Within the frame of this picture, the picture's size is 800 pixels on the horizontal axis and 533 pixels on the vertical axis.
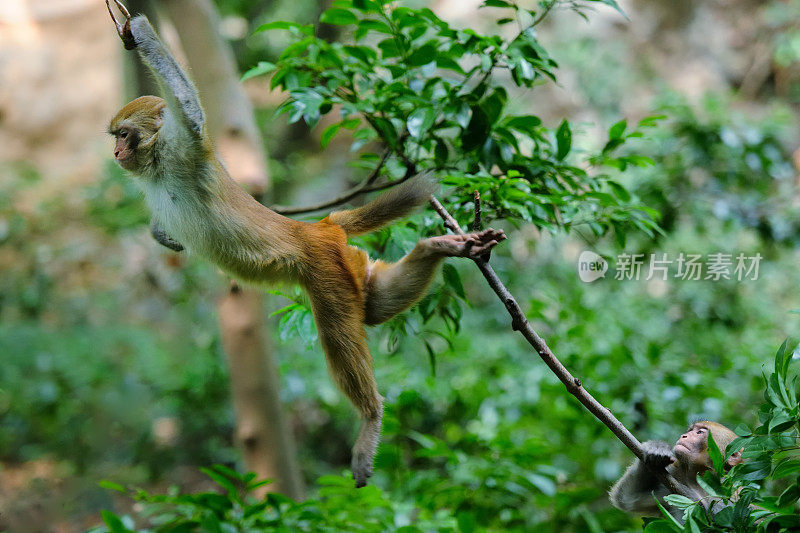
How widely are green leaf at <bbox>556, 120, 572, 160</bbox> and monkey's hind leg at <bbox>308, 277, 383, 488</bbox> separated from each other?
112cm

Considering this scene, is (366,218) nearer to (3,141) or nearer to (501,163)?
(501,163)

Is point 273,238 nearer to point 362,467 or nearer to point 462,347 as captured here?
point 362,467

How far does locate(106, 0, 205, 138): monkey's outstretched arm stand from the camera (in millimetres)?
2083

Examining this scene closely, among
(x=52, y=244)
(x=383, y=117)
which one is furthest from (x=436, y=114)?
(x=52, y=244)

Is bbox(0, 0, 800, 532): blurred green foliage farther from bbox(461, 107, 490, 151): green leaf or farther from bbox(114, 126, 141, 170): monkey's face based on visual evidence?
bbox(114, 126, 141, 170): monkey's face

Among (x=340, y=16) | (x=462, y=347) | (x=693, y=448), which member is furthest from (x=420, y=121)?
(x=462, y=347)

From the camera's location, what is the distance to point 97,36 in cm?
1234

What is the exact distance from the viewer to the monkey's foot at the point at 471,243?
2.10 meters

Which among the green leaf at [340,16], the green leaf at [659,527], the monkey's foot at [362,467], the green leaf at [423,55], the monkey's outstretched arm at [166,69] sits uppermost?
the green leaf at [340,16]

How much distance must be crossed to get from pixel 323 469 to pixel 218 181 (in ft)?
17.7

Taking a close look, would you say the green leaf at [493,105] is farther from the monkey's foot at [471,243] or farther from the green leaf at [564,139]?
the monkey's foot at [471,243]

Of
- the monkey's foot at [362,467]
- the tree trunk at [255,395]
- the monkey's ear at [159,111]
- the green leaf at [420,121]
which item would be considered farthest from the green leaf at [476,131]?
the tree trunk at [255,395]

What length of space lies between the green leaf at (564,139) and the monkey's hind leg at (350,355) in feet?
3.69

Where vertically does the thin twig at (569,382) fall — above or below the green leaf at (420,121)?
below
